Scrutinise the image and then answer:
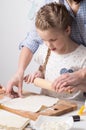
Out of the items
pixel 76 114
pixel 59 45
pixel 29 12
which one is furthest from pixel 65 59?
pixel 29 12

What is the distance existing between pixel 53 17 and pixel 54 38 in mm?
87

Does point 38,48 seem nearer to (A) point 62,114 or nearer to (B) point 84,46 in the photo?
(B) point 84,46

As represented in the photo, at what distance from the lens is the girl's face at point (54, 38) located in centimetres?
125

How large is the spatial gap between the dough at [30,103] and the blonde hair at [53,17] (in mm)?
290

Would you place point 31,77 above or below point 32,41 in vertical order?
below

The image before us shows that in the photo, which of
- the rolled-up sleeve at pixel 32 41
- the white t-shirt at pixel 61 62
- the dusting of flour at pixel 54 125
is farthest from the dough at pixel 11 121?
the rolled-up sleeve at pixel 32 41

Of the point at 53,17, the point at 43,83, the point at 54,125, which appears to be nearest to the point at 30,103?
the point at 43,83

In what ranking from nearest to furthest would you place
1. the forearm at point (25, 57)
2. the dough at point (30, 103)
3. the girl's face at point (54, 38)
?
the dough at point (30, 103)
the girl's face at point (54, 38)
the forearm at point (25, 57)

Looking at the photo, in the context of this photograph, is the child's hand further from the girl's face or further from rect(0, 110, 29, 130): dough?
rect(0, 110, 29, 130): dough

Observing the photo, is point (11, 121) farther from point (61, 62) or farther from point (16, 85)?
point (61, 62)

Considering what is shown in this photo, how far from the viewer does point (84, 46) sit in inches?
53.7

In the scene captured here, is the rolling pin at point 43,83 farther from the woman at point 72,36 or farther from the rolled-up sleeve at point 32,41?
the rolled-up sleeve at point 32,41

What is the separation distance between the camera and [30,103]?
116cm

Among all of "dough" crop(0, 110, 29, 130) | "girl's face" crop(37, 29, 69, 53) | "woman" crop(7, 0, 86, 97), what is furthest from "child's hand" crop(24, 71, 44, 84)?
"dough" crop(0, 110, 29, 130)
